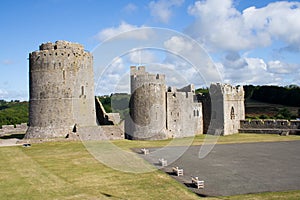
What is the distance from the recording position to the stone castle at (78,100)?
31391 mm

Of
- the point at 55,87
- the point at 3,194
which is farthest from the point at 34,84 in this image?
the point at 3,194

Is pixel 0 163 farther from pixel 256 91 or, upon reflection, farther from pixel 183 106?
pixel 256 91

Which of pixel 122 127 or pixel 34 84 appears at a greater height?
pixel 34 84

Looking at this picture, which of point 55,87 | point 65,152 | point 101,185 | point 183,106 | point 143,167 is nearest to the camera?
point 101,185

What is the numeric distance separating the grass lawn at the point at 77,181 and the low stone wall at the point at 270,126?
2153 centimetres

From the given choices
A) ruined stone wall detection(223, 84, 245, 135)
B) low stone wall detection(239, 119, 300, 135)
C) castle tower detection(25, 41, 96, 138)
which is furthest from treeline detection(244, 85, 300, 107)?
castle tower detection(25, 41, 96, 138)

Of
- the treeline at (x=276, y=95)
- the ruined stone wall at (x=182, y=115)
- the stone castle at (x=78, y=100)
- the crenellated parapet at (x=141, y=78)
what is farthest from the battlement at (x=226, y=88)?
the treeline at (x=276, y=95)

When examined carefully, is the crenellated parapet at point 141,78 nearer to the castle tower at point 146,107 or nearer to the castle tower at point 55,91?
the castle tower at point 146,107

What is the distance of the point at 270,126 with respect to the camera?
122ft

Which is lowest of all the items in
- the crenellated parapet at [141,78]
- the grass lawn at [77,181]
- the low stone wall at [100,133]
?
the grass lawn at [77,181]

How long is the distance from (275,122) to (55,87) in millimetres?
22587

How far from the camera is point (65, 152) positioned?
24.0 meters

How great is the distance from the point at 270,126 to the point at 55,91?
73.2ft

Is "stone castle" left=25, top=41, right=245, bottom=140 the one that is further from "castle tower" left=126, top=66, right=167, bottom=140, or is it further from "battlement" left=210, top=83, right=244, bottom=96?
"battlement" left=210, top=83, right=244, bottom=96
